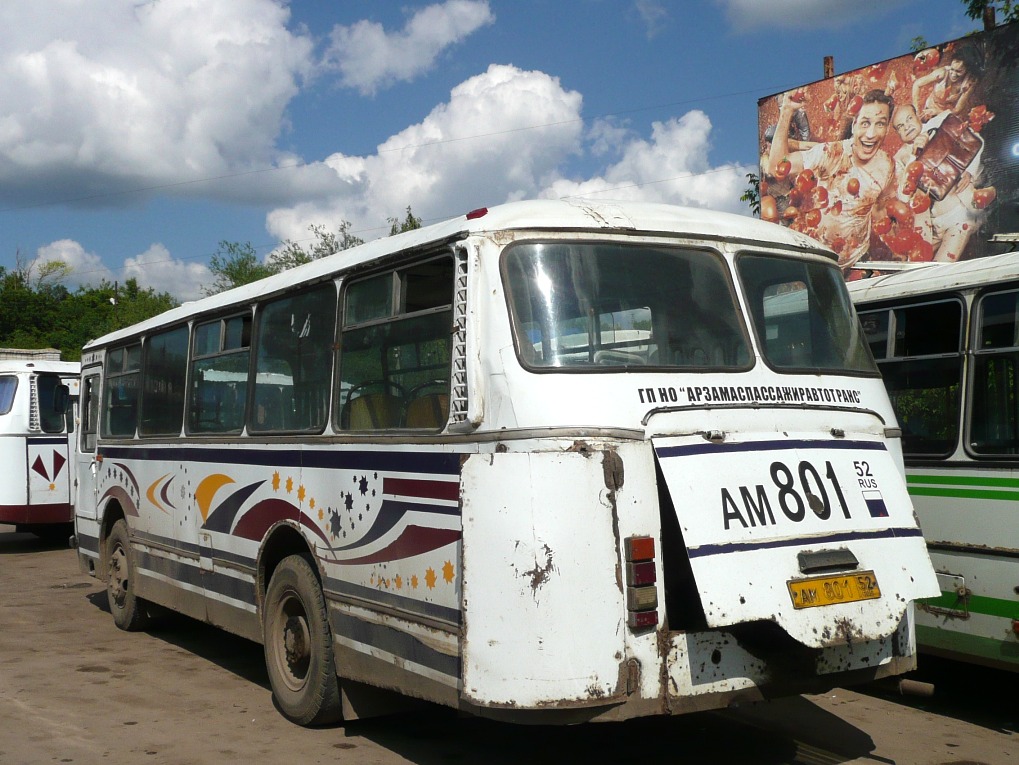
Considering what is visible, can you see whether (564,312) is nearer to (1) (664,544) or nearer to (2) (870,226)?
(1) (664,544)

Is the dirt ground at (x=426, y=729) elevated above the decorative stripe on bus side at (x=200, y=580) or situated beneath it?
situated beneath

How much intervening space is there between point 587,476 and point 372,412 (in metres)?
1.67

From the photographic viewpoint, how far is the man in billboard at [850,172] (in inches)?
898

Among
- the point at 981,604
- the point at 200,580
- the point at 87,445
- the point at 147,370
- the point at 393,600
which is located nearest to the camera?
the point at 393,600

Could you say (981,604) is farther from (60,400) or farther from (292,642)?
(60,400)

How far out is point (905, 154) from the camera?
22.2m

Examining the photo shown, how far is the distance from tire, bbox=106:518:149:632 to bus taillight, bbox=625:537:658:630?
21.1ft

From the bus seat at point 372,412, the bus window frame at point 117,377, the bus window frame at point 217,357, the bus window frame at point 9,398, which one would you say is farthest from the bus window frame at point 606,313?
the bus window frame at point 9,398

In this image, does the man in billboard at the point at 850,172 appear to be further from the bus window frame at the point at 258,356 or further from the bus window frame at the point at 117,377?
the bus window frame at the point at 258,356

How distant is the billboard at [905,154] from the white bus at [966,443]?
12288 mm

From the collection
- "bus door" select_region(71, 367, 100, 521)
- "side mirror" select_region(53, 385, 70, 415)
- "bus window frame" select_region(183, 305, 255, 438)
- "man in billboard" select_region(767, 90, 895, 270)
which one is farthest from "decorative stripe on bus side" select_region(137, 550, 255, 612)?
"man in billboard" select_region(767, 90, 895, 270)

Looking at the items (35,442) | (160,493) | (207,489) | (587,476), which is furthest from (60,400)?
(587,476)

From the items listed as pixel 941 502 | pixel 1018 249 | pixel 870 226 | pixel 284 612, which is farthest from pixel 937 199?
pixel 284 612

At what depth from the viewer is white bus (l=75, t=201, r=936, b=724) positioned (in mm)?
4633
